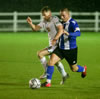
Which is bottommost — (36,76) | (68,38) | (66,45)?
(36,76)

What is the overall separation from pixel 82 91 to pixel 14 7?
42203mm

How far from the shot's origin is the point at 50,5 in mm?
50375

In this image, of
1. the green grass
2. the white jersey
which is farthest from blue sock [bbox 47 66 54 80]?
the white jersey

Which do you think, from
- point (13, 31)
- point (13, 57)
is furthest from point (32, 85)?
point (13, 31)

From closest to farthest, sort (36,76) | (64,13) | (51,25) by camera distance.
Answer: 1. (64,13)
2. (51,25)
3. (36,76)

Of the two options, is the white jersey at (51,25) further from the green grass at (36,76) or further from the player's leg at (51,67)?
the green grass at (36,76)

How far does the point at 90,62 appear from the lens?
14469 mm

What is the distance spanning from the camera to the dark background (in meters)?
49.3

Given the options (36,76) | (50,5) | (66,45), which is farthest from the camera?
(50,5)

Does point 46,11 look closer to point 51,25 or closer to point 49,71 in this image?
point 51,25

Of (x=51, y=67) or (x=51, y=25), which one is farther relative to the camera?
(x=51, y=25)

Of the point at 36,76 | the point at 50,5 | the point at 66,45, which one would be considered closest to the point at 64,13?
the point at 66,45

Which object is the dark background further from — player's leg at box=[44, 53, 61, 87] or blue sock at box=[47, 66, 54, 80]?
blue sock at box=[47, 66, 54, 80]

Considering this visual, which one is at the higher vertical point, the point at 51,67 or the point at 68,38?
the point at 68,38
